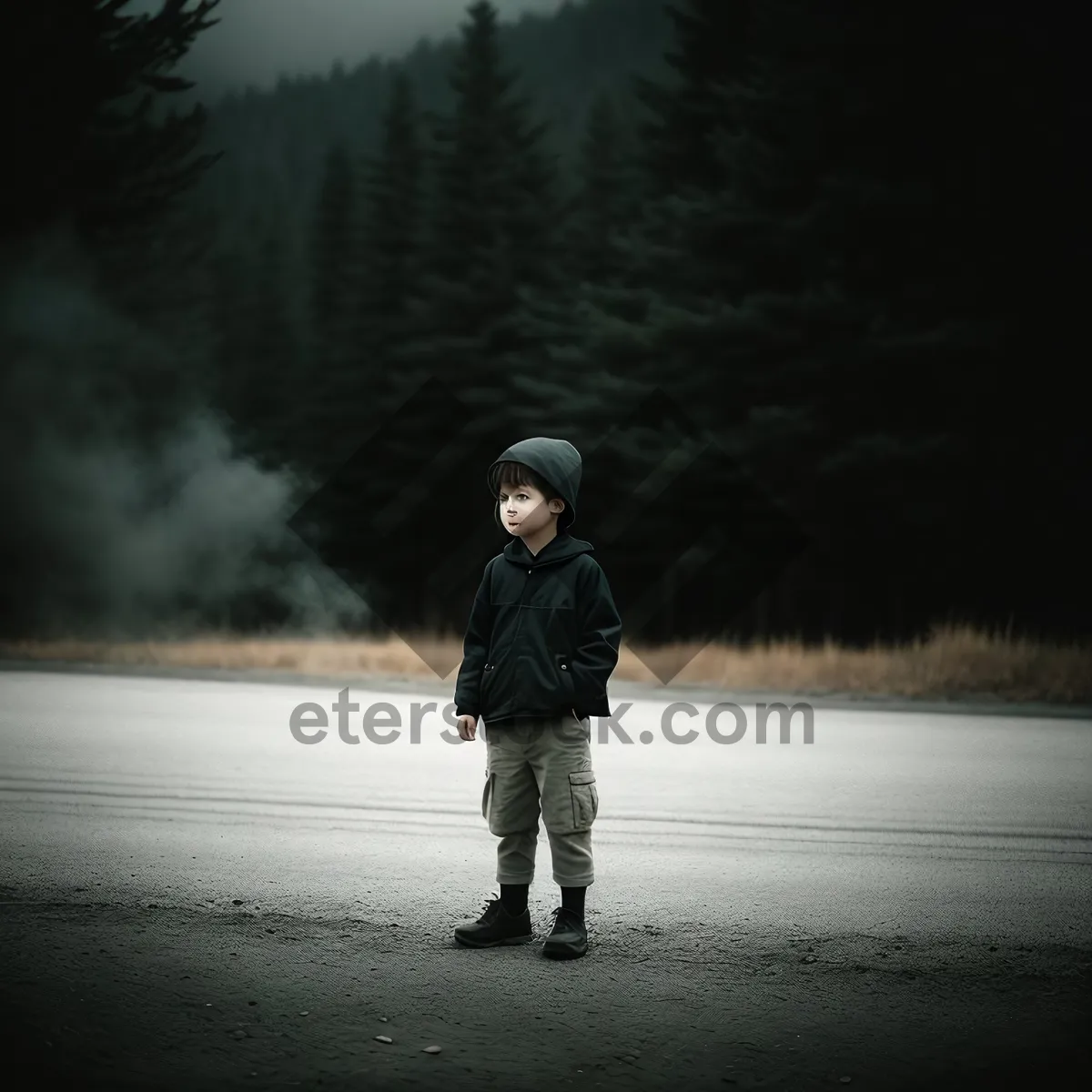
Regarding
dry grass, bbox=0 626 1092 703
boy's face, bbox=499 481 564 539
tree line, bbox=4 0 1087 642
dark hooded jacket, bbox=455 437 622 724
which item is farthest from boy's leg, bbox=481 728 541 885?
tree line, bbox=4 0 1087 642

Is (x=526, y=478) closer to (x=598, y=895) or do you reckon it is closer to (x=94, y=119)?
(x=598, y=895)

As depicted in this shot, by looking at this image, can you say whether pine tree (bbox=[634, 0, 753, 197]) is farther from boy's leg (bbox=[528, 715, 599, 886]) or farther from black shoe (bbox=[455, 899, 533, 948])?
black shoe (bbox=[455, 899, 533, 948])

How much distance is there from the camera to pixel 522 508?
183 inches

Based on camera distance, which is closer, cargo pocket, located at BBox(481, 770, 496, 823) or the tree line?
cargo pocket, located at BBox(481, 770, 496, 823)

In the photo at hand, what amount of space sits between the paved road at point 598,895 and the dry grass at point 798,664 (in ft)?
16.3

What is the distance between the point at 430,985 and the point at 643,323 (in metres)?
23.1

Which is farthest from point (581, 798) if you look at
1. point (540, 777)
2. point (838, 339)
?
point (838, 339)

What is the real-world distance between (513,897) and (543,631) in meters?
0.98

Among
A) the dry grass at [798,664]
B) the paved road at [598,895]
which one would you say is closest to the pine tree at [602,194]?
the dry grass at [798,664]

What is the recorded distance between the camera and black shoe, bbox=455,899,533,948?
446 cm

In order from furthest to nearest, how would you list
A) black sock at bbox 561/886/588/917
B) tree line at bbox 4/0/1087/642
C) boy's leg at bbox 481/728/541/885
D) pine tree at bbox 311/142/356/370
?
pine tree at bbox 311/142/356/370 → tree line at bbox 4/0/1087/642 → boy's leg at bbox 481/728/541/885 → black sock at bbox 561/886/588/917

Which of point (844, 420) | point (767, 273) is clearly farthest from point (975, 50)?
point (844, 420)

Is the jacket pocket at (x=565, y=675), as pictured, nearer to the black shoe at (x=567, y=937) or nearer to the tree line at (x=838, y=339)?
the black shoe at (x=567, y=937)

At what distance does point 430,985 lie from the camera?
396cm
